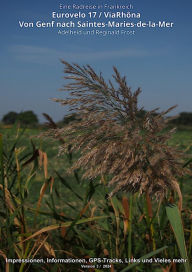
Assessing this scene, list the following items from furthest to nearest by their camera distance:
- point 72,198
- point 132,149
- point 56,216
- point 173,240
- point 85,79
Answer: point 72,198 < point 173,240 < point 56,216 < point 85,79 < point 132,149

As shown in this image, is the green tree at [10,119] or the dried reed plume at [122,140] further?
the green tree at [10,119]

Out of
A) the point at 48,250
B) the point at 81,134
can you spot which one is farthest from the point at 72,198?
the point at 81,134

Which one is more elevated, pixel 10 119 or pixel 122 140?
pixel 10 119

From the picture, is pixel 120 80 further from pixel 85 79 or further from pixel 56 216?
pixel 56 216

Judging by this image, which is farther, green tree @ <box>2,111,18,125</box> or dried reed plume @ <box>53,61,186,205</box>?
green tree @ <box>2,111,18,125</box>

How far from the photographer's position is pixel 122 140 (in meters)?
1.22

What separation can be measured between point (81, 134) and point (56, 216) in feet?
1.38

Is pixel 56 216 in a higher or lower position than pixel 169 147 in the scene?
lower

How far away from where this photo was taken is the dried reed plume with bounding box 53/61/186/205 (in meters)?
1.19

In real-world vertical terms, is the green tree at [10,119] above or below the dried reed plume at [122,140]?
above

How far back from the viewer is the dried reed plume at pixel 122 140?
1.19m

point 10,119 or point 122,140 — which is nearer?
point 122,140

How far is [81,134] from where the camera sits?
1292 mm

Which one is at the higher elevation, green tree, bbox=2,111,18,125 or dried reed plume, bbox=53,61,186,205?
green tree, bbox=2,111,18,125
